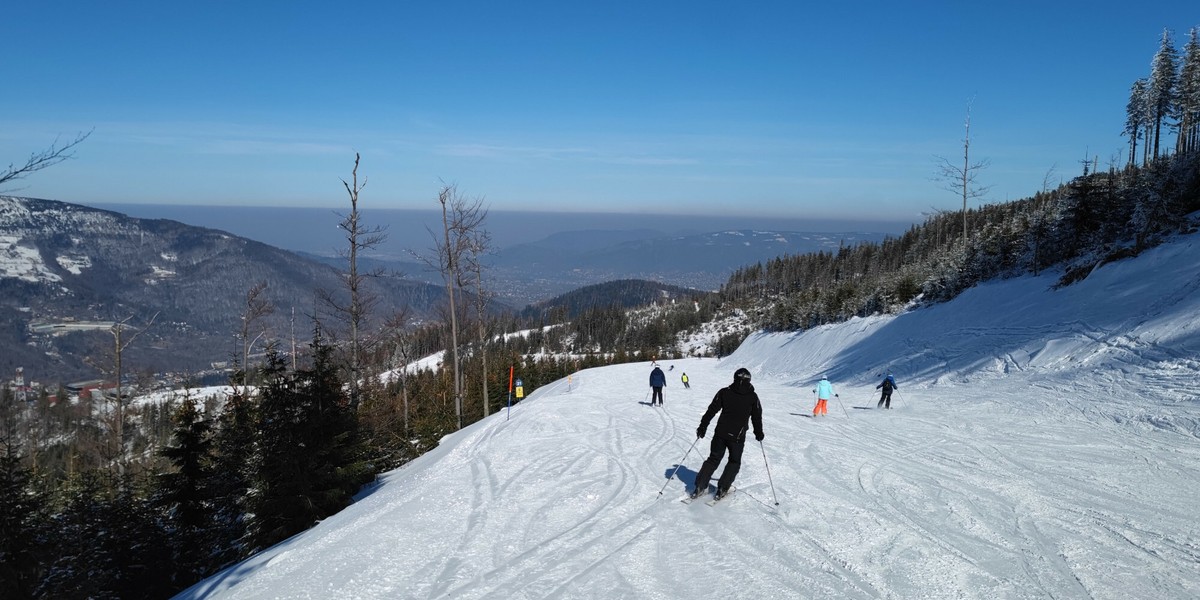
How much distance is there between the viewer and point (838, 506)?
7.30m

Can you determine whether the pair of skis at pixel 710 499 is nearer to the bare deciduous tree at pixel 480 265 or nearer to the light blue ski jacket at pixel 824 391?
the light blue ski jacket at pixel 824 391

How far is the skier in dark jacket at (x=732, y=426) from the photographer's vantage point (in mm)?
7254

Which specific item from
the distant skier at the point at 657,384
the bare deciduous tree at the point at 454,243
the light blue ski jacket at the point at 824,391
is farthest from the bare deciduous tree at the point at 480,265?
the light blue ski jacket at the point at 824,391

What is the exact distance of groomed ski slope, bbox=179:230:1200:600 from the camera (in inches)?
212

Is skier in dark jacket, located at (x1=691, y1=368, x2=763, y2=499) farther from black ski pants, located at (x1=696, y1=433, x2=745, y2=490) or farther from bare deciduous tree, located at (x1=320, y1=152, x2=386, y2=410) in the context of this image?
bare deciduous tree, located at (x1=320, y1=152, x2=386, y2=410)

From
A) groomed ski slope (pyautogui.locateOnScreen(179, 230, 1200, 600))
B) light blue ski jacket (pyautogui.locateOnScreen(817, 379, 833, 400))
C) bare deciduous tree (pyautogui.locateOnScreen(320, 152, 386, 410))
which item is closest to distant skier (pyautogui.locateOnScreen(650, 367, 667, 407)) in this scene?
groomed ski slope (pyautogui.locateOnScreen(179, 230, 1200, 600))

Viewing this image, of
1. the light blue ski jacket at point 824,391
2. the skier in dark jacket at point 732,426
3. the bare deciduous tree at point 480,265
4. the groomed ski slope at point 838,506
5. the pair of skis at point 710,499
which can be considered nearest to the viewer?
the groomed ski slope at point 838,506

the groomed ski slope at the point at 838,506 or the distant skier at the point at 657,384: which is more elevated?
the groomed ski slope at the point at 838,506

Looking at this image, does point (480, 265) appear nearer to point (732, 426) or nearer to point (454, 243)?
point (454, 243)

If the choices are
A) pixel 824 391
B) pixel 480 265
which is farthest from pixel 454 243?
pixel 824 391

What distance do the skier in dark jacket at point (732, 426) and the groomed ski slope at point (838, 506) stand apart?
37 centimetres

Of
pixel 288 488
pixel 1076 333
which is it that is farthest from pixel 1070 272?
pixel 288 488

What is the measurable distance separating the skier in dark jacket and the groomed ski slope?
1.22 feet

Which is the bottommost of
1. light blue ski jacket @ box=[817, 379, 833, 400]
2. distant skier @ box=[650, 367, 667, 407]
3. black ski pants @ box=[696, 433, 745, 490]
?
distant skier @ box=[650, 367, 667, 407]
